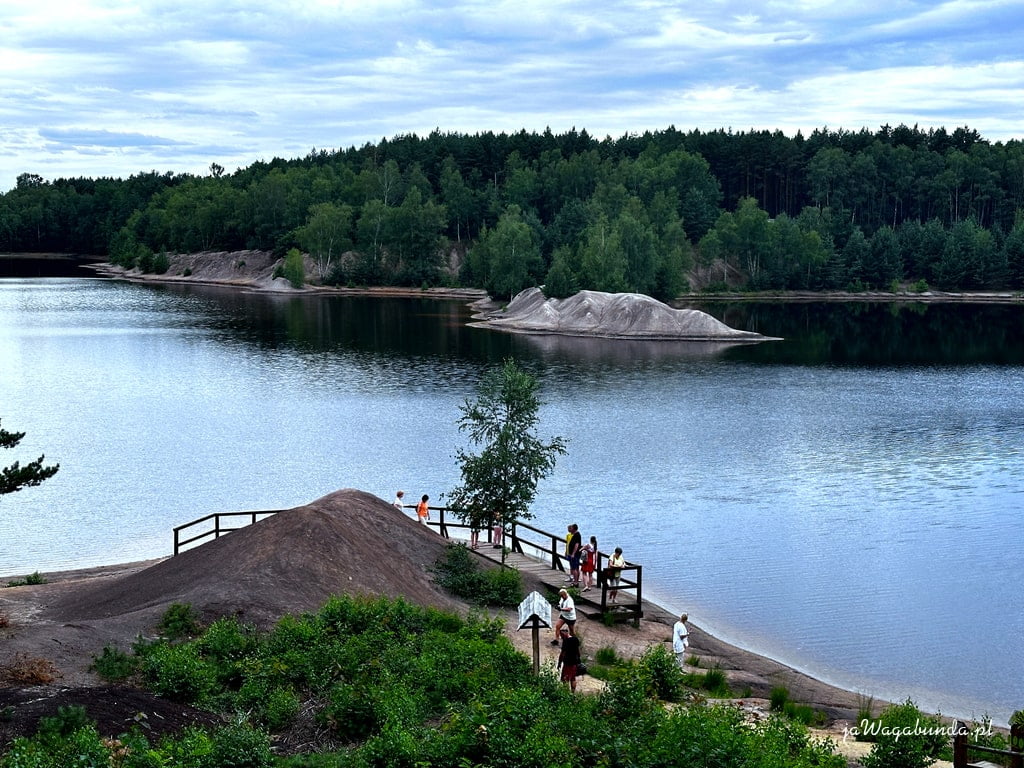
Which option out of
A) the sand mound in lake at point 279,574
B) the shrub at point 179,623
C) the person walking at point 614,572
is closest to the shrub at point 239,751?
the shrub at point 179,623

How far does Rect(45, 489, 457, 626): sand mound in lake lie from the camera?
26.4 metres

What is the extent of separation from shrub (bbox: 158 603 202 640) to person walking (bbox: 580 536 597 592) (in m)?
12.0

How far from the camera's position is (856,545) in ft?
134

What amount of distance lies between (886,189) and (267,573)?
187 meters

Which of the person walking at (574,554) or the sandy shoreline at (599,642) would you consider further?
the person walking at (574,554)

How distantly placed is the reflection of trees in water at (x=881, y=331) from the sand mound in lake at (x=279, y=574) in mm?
70379

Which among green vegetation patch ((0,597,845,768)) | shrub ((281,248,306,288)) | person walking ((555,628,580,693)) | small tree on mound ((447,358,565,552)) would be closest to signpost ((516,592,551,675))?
person walking ((555,628,580,693))

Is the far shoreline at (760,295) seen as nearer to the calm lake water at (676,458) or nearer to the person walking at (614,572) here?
the calm lake water at (676,458)

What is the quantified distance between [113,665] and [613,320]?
10210 centimetres

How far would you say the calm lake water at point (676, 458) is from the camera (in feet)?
113

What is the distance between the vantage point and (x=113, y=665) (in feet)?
72.5

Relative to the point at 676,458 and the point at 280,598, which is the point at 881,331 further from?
the point at 280,598

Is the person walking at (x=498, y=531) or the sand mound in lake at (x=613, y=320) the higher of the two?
the sand mound in lake at (x=613, y=320)

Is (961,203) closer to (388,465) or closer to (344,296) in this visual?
(344,296)
